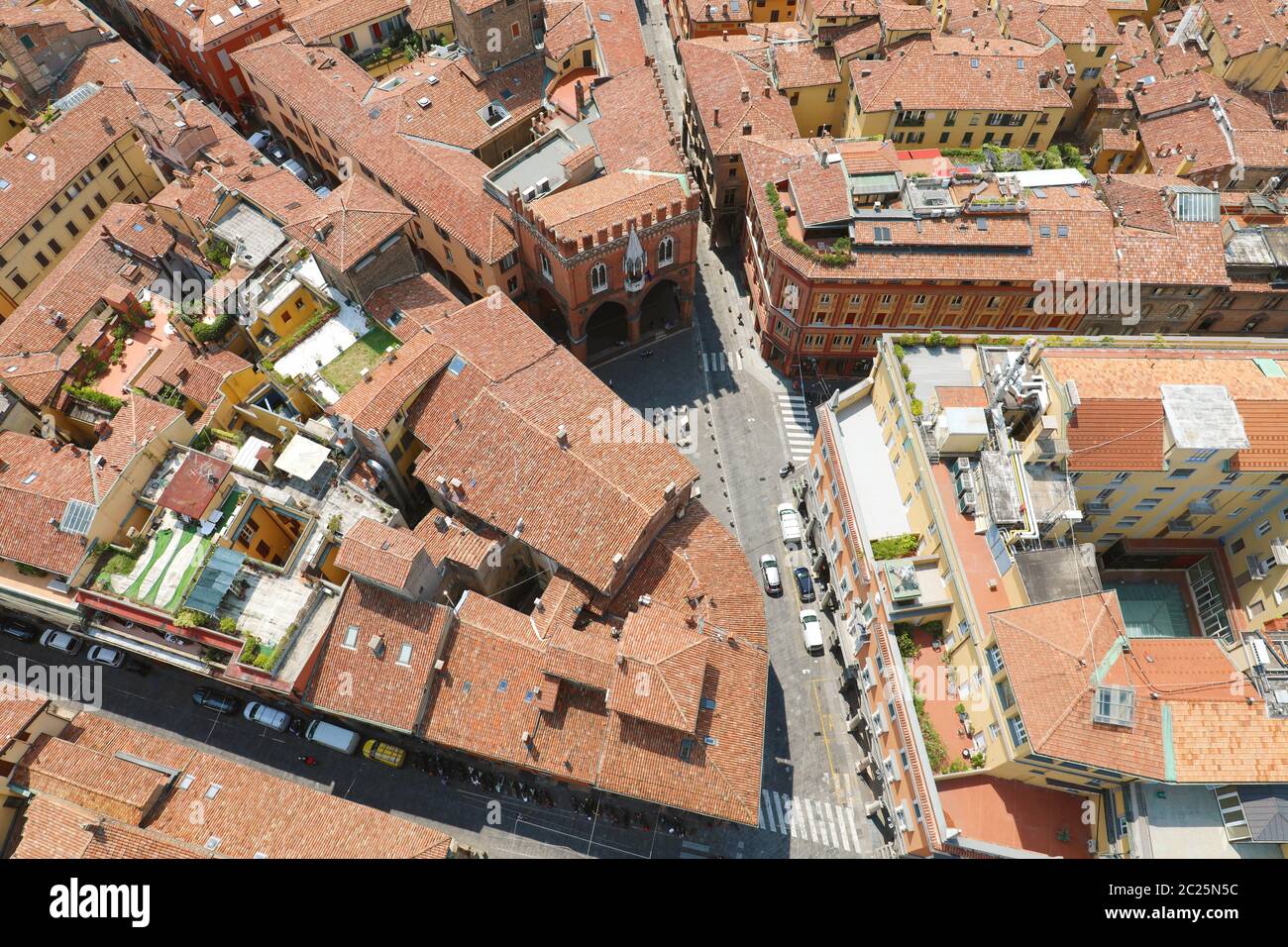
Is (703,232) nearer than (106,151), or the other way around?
(106,151)

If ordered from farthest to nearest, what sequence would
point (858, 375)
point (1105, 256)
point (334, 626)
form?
point (858, 375), point (1105, 256), point (334, 626)

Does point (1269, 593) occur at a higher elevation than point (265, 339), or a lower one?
lower

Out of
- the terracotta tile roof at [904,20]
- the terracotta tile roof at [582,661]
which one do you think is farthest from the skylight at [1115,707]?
the terracotta tile roof at [904,20]

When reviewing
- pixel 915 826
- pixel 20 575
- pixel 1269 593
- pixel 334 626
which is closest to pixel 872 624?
pixel 915 826

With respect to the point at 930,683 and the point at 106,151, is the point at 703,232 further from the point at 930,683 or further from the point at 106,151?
the point at 106,151

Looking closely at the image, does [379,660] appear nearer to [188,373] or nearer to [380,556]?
[380,556]

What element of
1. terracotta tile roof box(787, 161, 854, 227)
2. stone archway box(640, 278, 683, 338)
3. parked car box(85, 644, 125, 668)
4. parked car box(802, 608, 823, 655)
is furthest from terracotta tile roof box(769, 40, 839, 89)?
parked car box(85, 644, 125, 668)

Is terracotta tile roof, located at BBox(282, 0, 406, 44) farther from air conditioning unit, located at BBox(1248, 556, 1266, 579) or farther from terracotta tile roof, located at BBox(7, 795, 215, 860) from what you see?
air conditioning unit, located at BBox(1248, 556, 1266, 579)

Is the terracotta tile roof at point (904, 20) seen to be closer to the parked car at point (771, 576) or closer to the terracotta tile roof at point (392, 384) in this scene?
the parked car at point (771, 576)
